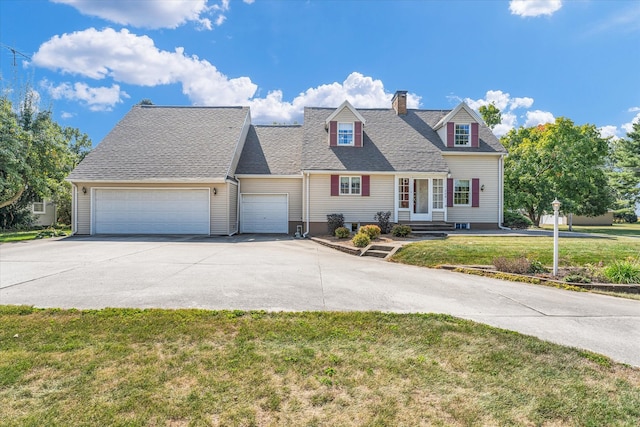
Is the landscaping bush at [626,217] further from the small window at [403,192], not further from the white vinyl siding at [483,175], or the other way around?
the small window at [403,192]

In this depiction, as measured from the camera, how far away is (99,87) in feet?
62.6

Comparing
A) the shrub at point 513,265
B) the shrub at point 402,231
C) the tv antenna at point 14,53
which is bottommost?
the shrub at point 513,265

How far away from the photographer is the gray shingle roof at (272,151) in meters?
17.6

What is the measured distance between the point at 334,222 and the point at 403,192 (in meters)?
4.06

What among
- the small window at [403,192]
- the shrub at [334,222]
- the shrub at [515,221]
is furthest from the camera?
the shrub at [515,221]

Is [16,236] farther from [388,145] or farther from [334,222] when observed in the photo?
[388,145]

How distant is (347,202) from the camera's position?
52.7 feet

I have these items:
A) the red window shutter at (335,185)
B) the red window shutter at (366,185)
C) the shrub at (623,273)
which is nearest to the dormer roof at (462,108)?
the red window shutter at (366,185)

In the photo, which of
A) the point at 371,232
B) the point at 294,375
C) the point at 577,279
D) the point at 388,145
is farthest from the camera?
the point at 388,145

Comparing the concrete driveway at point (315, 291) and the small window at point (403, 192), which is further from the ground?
the small window at point (403, 192)

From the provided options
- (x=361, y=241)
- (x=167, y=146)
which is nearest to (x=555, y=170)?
(x=361, y=241)

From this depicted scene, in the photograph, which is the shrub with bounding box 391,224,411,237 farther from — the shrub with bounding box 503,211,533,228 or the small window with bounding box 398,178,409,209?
the shrub with bounding box 503,211,533,228

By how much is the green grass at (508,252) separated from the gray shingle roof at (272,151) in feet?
30.3

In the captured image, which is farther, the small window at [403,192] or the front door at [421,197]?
the front door at [421,197]
